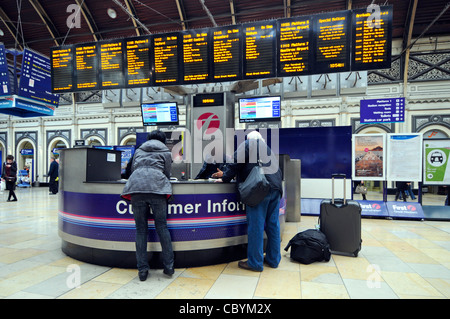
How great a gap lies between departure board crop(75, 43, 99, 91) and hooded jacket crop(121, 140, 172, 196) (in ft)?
12.5

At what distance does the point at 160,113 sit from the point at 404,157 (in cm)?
721

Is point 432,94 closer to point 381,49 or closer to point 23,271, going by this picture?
point 381,49

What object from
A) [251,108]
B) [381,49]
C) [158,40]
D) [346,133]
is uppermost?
[158,40]

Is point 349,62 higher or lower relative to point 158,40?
lower

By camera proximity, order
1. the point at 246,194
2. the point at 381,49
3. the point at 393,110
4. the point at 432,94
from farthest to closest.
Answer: the point at 432,94 < the point at 393,110 < the point at 381,49 < the point at 246,194

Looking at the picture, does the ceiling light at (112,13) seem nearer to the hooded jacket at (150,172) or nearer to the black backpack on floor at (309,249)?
the hooded jacket at (150,172)

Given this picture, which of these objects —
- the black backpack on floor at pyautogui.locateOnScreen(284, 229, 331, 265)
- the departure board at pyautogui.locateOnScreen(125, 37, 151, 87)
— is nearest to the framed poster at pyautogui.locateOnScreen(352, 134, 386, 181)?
the black backpack on floor at pyautogui.locateOnScreen(284, 229, 331, 265)

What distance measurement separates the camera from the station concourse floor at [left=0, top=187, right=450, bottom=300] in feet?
8.63

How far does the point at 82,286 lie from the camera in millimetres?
2787

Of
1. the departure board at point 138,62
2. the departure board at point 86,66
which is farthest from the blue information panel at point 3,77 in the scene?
the departure board at point 138,62

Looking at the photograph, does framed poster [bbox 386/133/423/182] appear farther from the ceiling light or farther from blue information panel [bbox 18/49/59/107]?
the ceiling light

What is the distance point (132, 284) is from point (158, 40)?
4.73 m

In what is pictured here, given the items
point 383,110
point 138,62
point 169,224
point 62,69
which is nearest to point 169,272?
point 169,224

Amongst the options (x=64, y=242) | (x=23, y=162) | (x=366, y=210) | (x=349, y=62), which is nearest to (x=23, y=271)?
(x=64, y=242)
